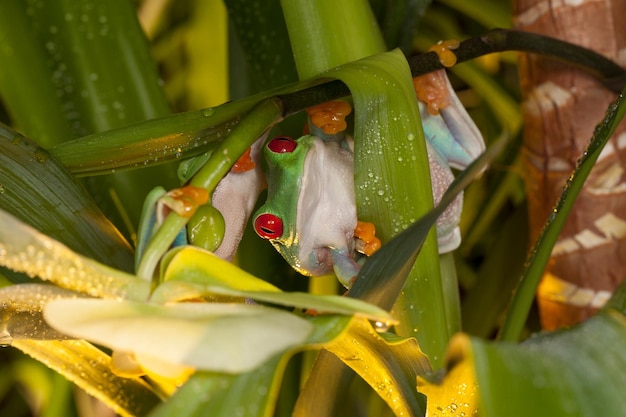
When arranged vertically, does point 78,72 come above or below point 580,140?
above

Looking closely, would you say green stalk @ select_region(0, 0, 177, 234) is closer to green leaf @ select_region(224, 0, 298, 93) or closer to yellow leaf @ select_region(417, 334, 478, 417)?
green leaf @ select_region(224, 0, 298, 93)

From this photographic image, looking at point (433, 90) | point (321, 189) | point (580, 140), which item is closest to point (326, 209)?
point (321, 189)

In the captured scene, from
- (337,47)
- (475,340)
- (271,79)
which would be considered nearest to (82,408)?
(271,79)

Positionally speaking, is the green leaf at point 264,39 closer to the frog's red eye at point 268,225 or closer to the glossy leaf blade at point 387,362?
the frog's red eye at point 268,225

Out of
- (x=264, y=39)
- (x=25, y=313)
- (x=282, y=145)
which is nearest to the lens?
(x=25, y=313)

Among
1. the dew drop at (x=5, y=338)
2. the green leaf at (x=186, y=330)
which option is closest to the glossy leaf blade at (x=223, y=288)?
the green leaf at (x=186, y=330)

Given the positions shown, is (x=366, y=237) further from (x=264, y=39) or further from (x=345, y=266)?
(x=264, y=39)

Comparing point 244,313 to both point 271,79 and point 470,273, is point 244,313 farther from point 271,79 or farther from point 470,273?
point 470,273
